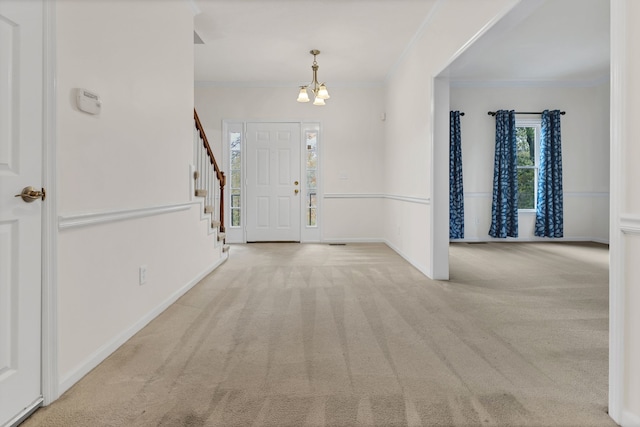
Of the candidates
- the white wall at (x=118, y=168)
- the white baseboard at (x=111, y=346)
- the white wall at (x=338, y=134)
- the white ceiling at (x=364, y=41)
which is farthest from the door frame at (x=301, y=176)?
the white baseboard at (x=111, y=346)

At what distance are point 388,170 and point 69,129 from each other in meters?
5.05

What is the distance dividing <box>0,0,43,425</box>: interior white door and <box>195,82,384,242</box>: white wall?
5.10 metres

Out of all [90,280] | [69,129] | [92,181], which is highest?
[69,129]

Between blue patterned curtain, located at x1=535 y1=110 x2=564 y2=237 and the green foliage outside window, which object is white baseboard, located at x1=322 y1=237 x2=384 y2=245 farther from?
blue patterned curtain, located at x1=535 y1=110 x2=564 y2=237

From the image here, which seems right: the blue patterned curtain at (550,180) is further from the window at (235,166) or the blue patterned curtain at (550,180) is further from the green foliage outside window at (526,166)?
the window at (235,166)

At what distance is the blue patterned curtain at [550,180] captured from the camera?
6.51 meters

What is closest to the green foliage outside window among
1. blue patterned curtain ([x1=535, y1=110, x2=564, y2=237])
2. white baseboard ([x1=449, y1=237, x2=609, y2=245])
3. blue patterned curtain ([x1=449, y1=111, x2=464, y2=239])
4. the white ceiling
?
blue patterned curtain ([x1=535, y1=110, x2=564, y2=237])

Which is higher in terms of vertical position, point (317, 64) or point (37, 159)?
point (317, 64)

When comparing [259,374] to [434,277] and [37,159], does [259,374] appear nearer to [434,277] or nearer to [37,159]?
[37,159]

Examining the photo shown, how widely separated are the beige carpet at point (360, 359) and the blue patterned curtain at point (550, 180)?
305cm

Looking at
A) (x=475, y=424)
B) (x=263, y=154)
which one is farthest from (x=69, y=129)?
(x=263, y=154)

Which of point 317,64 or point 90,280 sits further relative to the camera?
point 317,64

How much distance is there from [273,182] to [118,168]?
4466 mm

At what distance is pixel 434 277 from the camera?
12.7 feet
